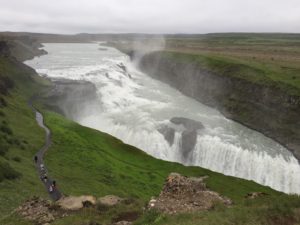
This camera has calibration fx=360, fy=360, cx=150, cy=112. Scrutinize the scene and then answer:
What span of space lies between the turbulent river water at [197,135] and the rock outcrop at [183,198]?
28961 millimetres

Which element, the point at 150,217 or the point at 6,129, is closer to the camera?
the point at 150,217

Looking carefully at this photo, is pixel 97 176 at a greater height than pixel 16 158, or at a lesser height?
lesser

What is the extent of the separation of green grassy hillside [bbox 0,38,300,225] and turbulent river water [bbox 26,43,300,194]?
Result: 6563 millimetres

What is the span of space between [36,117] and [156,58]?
72.0 meters

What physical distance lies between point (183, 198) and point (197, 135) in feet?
120

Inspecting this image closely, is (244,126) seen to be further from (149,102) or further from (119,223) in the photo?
(119,223)

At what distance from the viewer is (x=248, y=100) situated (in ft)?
244

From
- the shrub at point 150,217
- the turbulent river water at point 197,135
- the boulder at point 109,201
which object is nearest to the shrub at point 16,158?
the boulder at point 109,201

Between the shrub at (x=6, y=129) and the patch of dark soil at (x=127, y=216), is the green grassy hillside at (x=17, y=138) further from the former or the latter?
the patch of dark soil at (x=127, y=216)

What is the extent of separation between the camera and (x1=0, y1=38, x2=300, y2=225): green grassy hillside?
19547 mm

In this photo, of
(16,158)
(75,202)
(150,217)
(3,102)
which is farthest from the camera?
(3,102)

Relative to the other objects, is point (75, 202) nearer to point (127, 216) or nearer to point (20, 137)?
point (127, 216)

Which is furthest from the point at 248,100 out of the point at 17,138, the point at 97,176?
the point at 17,138

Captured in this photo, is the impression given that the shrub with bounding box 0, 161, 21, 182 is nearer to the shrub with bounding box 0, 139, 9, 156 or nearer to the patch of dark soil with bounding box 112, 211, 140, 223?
the shrub with bounding box 0, 139, 9, 156
